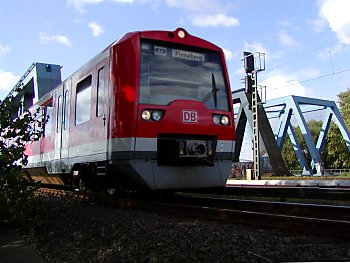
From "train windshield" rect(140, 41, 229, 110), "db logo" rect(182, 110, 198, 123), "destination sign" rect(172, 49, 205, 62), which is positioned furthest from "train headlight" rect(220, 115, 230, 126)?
"destination sign" rect(172, 49, 205, 62)

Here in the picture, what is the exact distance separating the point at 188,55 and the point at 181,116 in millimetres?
1374

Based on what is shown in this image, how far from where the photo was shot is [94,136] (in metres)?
7.97

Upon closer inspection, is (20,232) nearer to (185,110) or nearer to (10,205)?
(10,205)

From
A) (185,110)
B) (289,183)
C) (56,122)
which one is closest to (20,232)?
(185,110)

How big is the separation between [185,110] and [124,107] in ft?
3.72

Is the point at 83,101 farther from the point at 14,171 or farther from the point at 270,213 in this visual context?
the point at 270,213

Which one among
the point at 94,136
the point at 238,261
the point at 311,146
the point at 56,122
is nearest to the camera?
the point at 238,261

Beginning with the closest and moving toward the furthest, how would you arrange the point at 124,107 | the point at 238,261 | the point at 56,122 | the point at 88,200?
the point at 238,261 < the point at 124,107 < the point at 88,200 < the point at 56,122

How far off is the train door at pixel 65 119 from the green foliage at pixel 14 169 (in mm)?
1827

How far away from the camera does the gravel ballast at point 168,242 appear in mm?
3889

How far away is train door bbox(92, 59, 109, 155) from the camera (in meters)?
7.52

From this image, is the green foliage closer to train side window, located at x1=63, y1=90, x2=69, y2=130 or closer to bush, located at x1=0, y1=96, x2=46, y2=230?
bush, located at x1=0, y1=96, x2=46, y2=230

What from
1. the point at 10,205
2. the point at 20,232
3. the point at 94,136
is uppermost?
the point at 94,136

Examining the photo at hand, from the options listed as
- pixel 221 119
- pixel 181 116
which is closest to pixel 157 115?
pixel 181 116
